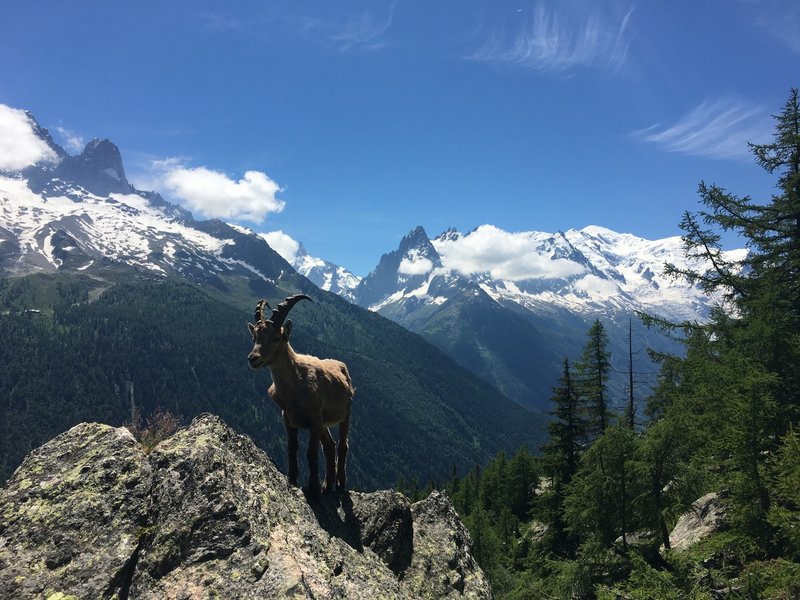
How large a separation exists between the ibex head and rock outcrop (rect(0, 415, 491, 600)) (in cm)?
183

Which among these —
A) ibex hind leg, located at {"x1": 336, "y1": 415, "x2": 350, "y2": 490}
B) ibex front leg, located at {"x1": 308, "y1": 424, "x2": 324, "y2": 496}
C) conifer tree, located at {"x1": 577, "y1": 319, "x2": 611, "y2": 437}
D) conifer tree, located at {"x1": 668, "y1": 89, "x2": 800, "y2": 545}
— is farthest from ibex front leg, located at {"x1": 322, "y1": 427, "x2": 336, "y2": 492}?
conifer tree, located at {"x1": 577, "y1": 319, "x2": 611, "y2": 437}

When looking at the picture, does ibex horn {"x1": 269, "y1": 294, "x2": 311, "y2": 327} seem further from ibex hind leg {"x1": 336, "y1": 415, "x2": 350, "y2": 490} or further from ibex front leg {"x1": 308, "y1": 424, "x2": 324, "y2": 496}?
ibex hind leg {"x1": 336, "y1": 415, "x2": 350, "y2": 490}

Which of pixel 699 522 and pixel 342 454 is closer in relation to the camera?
pixel 342 454

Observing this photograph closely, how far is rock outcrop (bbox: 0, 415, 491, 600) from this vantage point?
23.6 ft

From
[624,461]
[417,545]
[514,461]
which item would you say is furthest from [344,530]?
[514,461]

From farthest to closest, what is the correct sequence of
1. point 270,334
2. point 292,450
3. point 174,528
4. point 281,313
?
1. point 292,450
2. point 281,313
3. point 270,334
4. point 174,528

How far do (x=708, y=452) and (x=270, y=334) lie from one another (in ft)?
58.7

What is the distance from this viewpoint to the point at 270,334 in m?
10.7

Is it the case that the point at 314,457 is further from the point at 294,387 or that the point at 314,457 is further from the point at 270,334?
the point at 270,334

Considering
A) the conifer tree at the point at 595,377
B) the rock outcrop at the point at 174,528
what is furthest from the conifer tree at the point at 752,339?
the rock outcrop at the point at 174,528

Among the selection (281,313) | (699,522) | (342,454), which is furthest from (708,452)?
(281,313)

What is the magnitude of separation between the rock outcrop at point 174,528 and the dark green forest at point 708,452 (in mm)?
6799

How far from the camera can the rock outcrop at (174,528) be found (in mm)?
7184

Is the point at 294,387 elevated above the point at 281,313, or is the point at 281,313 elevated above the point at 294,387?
the point at 281,313
